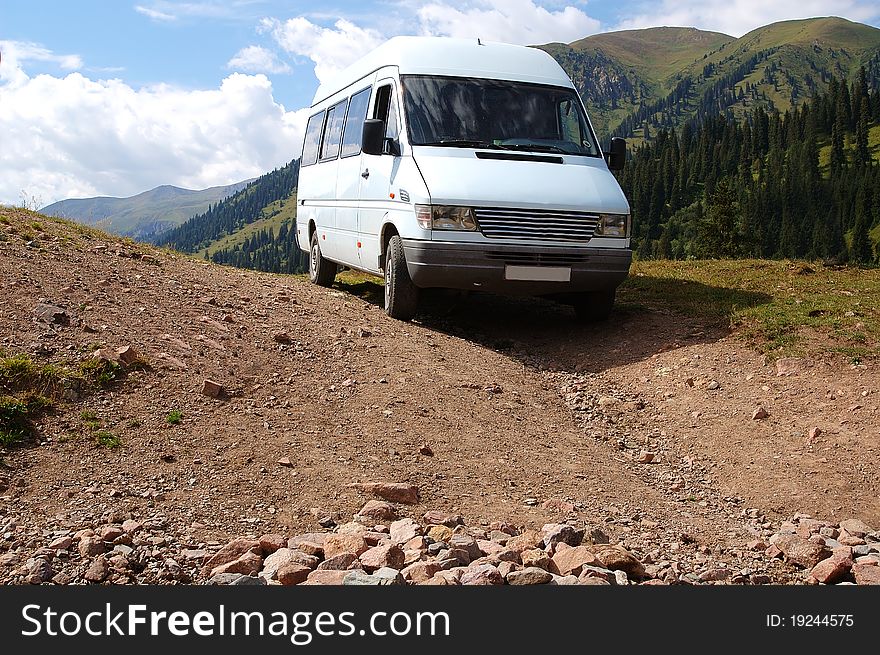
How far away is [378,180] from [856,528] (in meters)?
6.82

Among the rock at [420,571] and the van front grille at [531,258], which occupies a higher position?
the van front grille at [531,258]

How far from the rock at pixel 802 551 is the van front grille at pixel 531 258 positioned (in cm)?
474

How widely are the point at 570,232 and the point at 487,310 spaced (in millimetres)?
2433

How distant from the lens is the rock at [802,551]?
15.2 ft

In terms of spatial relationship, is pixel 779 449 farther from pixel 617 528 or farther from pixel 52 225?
pixel 52 225

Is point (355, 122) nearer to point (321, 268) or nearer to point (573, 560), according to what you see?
point (321, 268)

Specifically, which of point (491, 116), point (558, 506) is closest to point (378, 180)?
point (491, 116)

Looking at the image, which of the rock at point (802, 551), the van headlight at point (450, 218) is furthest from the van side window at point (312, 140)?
the rock at point (802, 551)

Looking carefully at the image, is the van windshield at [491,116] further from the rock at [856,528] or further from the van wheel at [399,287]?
the rock at [856,528]

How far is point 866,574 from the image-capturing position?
4.30 metres

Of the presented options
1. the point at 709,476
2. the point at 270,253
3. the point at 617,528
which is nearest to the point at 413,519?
the point at 617,528

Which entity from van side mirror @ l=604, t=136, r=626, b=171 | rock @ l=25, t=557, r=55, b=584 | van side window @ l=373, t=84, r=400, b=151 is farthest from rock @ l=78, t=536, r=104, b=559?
van side mirror @ l=604, t=136, r=626, b=171

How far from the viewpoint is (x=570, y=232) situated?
9109 mm

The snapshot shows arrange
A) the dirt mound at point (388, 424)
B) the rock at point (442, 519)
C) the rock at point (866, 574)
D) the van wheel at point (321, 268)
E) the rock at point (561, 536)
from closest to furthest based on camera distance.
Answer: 1. the rock at point (866, 574)
2. the rock at point (561, 536)
3. the rock at point (442, 519)
4. the dirt mound at point (388, 424)
5. the van wheel at point (321, 268)
